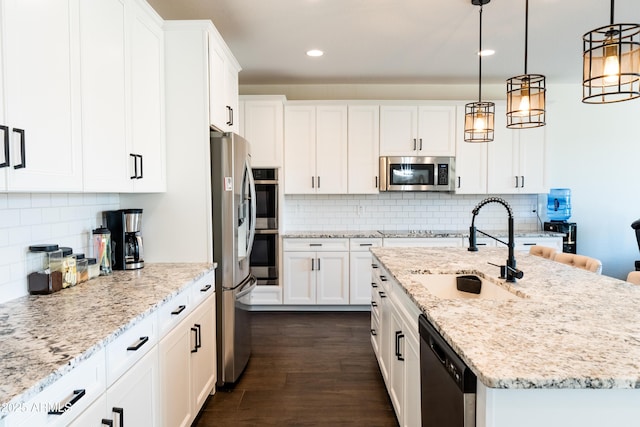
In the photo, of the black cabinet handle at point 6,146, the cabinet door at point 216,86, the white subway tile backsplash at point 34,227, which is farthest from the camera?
the cabinet door at point 216,86

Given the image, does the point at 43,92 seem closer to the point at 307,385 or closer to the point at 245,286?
the point at 245,286

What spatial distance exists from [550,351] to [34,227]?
2.21m

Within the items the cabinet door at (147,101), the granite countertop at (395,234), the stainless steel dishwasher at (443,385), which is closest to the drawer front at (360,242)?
the granite countertop at (395,234)

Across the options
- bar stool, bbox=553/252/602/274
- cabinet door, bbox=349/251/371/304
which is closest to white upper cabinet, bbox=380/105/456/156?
cabinet door, bbox=349/251/371/304

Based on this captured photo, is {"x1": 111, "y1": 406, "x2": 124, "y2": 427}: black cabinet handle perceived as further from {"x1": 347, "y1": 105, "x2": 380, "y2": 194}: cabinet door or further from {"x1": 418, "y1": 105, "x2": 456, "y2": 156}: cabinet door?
{"x1": 418, "y1": 105, "x2": 456, "y2": 156}: cabinet door

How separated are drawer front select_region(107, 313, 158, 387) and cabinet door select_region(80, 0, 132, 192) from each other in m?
0.68

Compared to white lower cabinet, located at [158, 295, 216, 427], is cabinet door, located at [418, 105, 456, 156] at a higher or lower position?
higher

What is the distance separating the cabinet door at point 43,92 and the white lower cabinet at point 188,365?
87cm

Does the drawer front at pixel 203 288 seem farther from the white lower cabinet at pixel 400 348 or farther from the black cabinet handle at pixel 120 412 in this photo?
the white lower cabinet at pixel 400 348

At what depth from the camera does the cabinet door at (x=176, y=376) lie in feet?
6.09

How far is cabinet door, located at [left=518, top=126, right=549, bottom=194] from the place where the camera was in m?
4.77

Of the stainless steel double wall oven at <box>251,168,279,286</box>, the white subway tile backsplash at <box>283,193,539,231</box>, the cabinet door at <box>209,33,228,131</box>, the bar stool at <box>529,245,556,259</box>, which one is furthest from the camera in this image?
the white subway tile backsplash at <box>283,193,539,231</box>

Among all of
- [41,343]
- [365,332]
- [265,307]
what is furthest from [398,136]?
[41,343]

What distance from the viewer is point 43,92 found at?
1.49 meters
